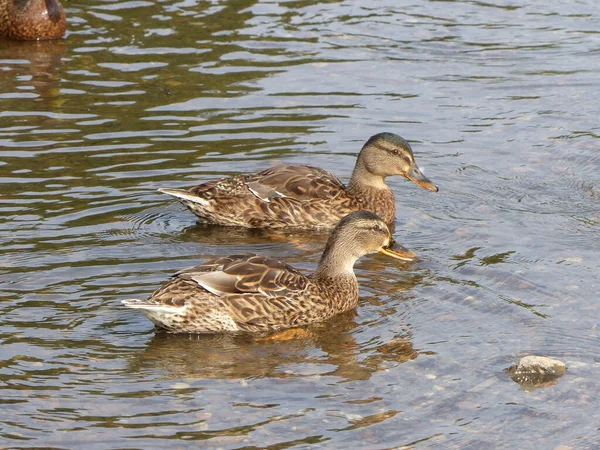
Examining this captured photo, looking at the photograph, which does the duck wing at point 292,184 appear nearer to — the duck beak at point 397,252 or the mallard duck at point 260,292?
the duck beak at point 397,252

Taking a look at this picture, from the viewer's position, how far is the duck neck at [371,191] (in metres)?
11.2

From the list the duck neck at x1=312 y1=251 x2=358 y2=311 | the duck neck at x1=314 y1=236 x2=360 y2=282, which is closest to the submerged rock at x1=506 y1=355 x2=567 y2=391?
the duck neck at x1=312 y1=251 x2=358 y2=311

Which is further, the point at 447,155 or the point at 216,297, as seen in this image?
the point at 447,155

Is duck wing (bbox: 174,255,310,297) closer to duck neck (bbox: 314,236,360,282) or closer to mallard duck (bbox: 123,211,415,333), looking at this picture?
mallard duck (bbox: 123,211,415,333)

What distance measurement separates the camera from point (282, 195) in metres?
11.1

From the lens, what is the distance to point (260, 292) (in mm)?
8844

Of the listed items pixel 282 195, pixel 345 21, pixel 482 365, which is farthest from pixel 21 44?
pixel 482 365

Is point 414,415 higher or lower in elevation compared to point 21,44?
lower

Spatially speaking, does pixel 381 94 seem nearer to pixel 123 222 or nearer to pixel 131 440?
pixel 123 222

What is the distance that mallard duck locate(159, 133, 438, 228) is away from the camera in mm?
10992

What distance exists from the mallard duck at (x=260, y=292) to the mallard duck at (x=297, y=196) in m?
1.65

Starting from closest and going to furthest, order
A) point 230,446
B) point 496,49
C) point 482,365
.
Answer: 1. point 230,446
2. point 482,365
3. point 496,49

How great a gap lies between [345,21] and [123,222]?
22.0ft

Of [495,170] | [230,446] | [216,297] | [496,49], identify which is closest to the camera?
[230,446]
